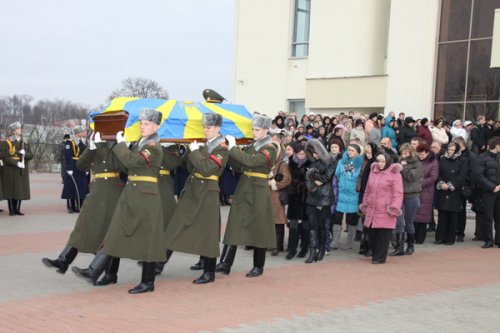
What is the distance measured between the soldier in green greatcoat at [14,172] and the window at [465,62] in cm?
1385

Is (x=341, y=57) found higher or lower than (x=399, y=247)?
higher

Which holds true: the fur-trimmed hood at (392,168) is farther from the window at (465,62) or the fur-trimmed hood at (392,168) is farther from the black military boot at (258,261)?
Answer: the window at (465,62)

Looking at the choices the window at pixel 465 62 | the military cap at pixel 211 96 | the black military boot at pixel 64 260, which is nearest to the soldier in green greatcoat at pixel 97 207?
the black military boot at pixel 64 260

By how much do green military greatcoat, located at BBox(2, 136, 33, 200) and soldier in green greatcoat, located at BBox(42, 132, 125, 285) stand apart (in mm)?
7395

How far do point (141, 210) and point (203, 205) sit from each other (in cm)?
89

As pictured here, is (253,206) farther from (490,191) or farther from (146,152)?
(490,191)

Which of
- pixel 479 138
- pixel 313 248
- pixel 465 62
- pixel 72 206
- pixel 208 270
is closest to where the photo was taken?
pixel 208 270

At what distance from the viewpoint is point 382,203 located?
10117 mm

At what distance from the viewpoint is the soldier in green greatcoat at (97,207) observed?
7.95 metres

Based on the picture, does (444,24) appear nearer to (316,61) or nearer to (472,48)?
(472,48)

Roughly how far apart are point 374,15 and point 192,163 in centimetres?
1854

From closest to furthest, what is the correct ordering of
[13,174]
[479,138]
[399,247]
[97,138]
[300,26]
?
[97,138]
[399,247]
[13,174]
[479,138]
[300,26]

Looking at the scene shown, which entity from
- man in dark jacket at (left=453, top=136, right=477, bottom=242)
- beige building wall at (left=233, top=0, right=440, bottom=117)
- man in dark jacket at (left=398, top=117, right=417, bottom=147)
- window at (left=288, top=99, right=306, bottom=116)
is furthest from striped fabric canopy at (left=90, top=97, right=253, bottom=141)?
window at (left=288, top=99, right=306, bottom=116)

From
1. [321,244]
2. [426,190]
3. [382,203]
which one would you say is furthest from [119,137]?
[426,190]
